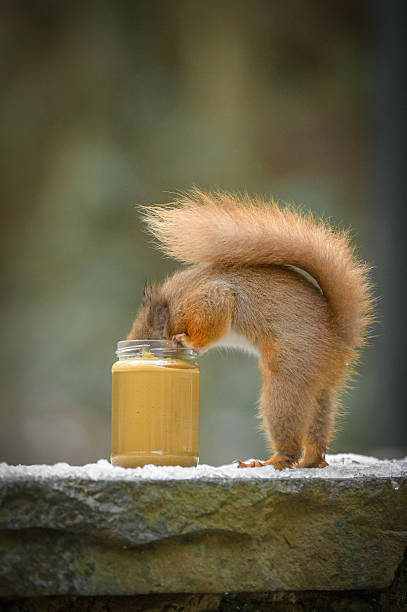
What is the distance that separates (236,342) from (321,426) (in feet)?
0.65

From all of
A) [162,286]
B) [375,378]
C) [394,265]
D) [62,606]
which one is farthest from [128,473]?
[375,378]

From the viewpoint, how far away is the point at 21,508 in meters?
0.78

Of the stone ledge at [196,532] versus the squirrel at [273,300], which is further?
the squirrel at [273,300]

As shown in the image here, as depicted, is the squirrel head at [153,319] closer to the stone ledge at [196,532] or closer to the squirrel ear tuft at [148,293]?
the squirrel ear tuft at [148,293]

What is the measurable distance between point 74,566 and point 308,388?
1.48 feet

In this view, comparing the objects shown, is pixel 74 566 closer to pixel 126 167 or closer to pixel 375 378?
pixel 375 378

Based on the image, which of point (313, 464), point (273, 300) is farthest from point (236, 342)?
point (313, 464)

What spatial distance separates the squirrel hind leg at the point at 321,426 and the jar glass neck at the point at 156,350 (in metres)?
0.24

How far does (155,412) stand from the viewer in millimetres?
974

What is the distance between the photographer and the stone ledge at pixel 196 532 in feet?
2.56

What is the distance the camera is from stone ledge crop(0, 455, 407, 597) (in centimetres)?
78

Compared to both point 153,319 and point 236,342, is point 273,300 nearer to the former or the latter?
point 236,342

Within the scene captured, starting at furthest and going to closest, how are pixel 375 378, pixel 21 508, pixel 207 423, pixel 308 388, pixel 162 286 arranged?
pixel 207 423, pixel 375 378, pixel 162 286, pixel 308 388, pixel 21 508

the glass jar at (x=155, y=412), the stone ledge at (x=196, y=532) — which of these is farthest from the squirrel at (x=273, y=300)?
the stone ledge at (x=196, y=532)
